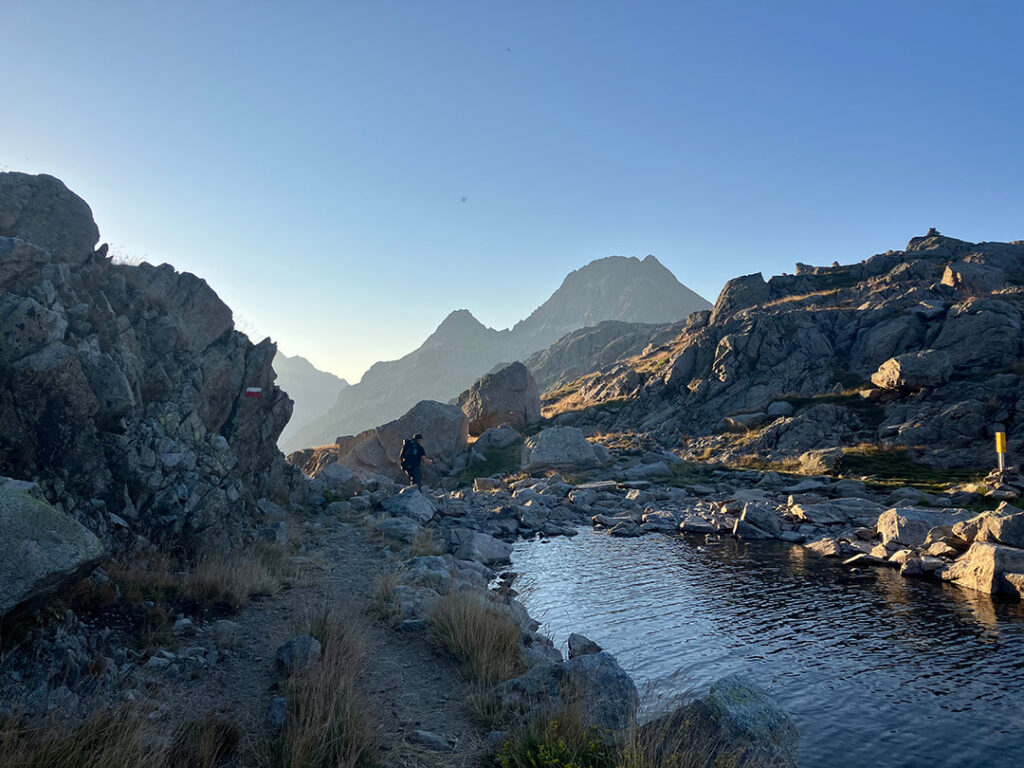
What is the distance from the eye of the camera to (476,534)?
897 inches

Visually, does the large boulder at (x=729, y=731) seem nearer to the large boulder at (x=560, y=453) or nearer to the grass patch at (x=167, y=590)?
the grass patch at (x=167, y=590)

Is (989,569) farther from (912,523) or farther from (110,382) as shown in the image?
(110,382)

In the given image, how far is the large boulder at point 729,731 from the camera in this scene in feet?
21.7

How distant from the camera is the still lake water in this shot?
30.5ft

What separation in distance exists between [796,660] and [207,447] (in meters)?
13.7

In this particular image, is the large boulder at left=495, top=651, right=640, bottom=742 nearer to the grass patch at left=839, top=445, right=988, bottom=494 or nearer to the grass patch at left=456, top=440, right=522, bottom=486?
the grass patch at left=839, top=445, right=988, bottom=494

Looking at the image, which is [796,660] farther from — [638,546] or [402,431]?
[402,431]

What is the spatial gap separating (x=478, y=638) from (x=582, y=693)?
2.85m

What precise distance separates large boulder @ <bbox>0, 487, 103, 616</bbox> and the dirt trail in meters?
1.79

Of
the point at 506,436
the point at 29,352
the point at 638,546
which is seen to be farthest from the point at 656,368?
the point at 29,352

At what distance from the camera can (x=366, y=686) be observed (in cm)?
896

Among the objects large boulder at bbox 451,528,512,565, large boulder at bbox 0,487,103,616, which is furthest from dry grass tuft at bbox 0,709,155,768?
large boulder at bbox 451,528,512,565

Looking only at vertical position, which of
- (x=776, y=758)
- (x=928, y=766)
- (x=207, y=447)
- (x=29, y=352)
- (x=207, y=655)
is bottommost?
(x=928, y=766)

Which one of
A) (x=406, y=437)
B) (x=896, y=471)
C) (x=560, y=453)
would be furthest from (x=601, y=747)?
(x=406, y=437)
